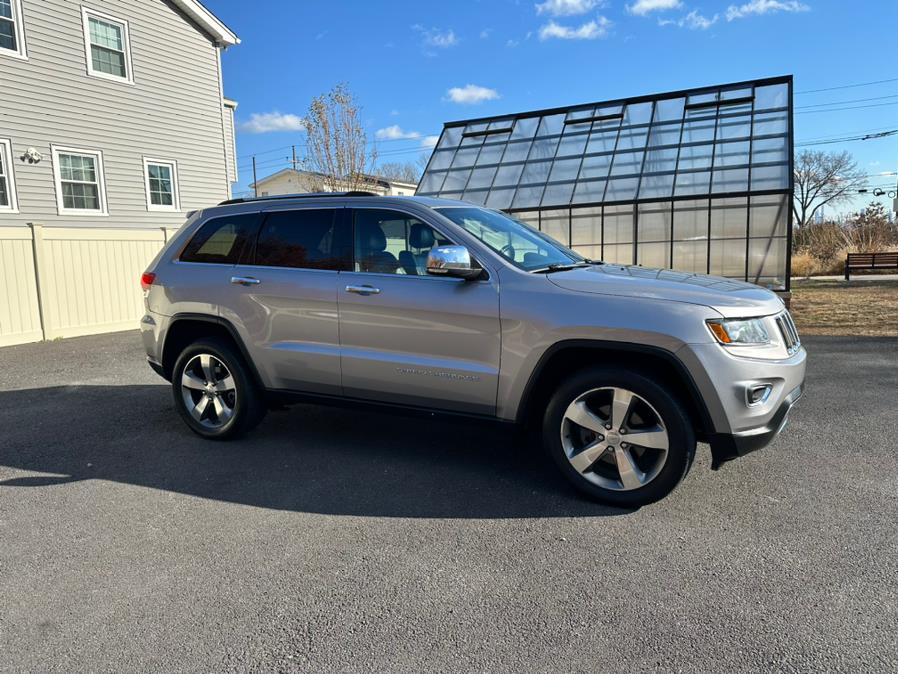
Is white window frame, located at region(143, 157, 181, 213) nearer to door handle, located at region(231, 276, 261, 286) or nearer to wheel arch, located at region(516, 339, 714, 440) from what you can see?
door handle, located at region(231, 276, 261, 286)

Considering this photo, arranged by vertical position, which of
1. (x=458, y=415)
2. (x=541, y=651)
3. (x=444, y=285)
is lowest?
(x=541, y=651)

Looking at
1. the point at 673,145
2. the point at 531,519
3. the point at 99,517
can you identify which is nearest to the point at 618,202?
the point at 673,145

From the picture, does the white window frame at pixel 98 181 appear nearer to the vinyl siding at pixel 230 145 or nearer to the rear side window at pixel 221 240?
the vinyl siding at pixel 230 145

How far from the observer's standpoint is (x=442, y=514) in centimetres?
376

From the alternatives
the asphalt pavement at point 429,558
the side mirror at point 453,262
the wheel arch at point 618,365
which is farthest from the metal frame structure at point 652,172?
the side mirror at point 453,262

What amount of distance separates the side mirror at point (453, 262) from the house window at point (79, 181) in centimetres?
1345

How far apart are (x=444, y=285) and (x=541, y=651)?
231cm

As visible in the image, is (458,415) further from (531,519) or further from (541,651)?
(541,651)

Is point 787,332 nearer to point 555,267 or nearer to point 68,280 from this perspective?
point 555,267

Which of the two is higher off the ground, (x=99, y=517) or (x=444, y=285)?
(x=444, y=285)

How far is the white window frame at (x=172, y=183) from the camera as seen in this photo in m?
15.8

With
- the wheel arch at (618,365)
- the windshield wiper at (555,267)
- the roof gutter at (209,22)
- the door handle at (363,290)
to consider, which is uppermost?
the roof gutter at (209,22)

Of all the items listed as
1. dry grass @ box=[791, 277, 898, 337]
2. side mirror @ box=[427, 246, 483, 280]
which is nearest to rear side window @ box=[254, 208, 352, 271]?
side mirror @ box=[427, 246, 483, 280]

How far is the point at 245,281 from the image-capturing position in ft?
15.9
